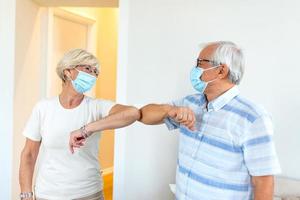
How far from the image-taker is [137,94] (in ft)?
8.87

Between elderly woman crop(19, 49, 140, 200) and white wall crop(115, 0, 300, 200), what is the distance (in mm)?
1030

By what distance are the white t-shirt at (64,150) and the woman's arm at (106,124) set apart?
130mm

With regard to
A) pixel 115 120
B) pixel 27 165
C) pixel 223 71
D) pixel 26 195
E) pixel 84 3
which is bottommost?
pixel 26 195

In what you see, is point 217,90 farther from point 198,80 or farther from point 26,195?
point 26,195

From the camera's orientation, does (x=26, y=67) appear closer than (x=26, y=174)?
No

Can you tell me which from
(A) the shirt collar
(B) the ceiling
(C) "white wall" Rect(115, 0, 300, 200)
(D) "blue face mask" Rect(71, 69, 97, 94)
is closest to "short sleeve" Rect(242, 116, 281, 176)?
(A) the shirt collar

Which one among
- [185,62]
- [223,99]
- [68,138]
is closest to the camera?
[223,99]

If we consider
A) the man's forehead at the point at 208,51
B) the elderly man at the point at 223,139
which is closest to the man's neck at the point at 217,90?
the elderly man at the point at 223,139

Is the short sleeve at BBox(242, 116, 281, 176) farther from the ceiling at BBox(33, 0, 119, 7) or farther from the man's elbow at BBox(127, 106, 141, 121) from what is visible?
the ceiling at BBox(33, 0, 119, 7)

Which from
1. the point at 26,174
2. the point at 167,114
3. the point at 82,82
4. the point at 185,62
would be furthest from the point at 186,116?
the point at 185,62

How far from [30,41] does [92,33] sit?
1.19 m

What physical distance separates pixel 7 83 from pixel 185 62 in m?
1.46

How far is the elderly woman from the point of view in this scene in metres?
1.60

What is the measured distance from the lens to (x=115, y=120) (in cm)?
149
